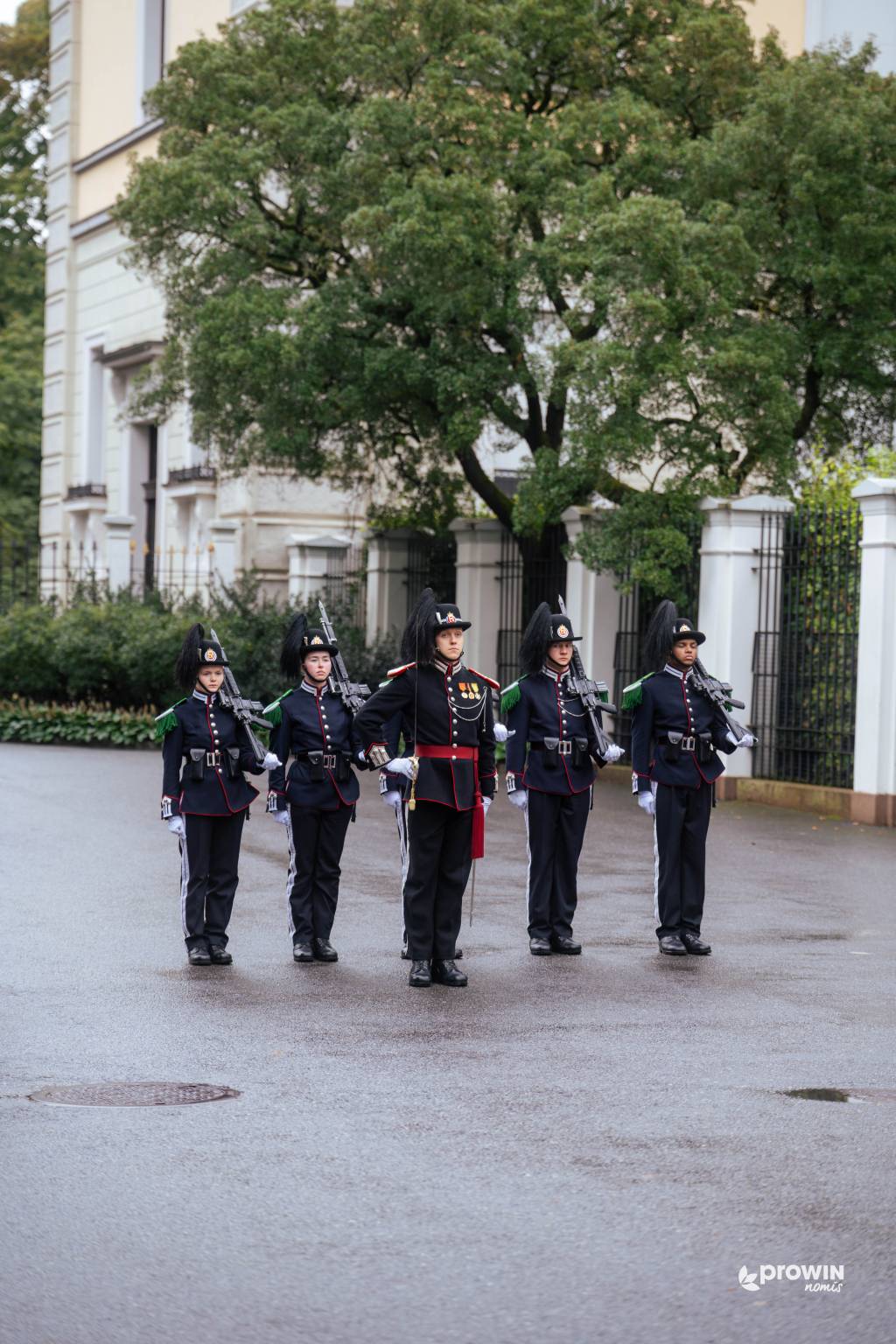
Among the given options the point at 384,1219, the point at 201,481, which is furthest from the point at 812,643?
the point at 201,481

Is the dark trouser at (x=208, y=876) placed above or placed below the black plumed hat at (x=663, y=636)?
below

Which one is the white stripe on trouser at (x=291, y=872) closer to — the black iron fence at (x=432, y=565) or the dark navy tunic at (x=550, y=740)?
the dark navy tunic at (x=550, y=740)

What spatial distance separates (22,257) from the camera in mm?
51062

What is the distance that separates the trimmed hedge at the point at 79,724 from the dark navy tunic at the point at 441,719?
53.7 feet

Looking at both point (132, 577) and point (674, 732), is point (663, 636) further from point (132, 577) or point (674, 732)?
point (132, 577)

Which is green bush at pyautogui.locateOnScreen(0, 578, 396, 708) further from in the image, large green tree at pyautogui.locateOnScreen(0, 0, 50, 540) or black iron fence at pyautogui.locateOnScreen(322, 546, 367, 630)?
large green tree at pyautogui.locateOnScreen(0, 0, 50, 540)

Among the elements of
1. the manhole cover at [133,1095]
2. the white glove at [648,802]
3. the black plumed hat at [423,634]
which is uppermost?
the black plumed hat at [423,634]

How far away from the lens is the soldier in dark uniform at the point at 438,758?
9750 millimetres

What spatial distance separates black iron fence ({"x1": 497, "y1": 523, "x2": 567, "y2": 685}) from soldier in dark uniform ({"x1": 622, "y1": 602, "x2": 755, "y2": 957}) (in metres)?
12.7

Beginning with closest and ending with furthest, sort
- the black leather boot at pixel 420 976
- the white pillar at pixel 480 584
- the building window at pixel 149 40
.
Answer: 1. the black leather boot at pixel 420 976
2. the white pillar at pixel 480 584
3. the building window at pixel 149 40

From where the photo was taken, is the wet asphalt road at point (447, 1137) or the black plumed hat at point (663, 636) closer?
the wet asphalt road at point (447, 1137)

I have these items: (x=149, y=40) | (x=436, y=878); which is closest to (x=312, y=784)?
(x=436, y=878)

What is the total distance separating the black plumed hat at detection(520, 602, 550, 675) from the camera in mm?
11023

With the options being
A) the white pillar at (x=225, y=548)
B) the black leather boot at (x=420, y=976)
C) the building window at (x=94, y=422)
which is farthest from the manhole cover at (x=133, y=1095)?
the building window at (x=94, y=422)
